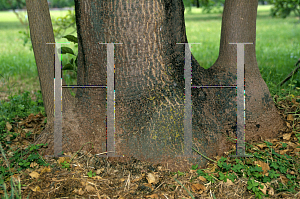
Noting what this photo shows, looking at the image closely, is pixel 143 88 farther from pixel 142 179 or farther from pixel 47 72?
pixel 47 72

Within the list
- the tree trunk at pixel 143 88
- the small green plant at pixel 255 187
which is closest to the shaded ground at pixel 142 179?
the small green plant at pixel 255 187

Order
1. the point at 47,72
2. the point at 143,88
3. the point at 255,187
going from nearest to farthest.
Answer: the point at 255,187 < the point at 143,88 < the point at 47,72

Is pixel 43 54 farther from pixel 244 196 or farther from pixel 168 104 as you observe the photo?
pixel 244 196

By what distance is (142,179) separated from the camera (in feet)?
7.98

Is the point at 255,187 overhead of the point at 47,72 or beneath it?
beneath

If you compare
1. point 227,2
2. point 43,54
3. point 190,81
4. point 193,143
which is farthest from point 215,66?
point 43,54

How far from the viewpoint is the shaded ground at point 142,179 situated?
7.49 ft

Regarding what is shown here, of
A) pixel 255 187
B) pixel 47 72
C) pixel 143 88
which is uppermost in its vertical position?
pixel 47 72

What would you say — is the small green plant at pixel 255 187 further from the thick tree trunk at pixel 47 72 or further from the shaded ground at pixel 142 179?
the thick tree trunk at pixel 47 72

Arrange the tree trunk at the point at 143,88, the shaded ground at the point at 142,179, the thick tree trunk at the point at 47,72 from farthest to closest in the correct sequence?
the thick tree trunk at the point at 47,72, the tree trunk at the point at 143,88, the shaded ground at the point at 142,179

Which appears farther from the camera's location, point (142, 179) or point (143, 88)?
point (143, 88)

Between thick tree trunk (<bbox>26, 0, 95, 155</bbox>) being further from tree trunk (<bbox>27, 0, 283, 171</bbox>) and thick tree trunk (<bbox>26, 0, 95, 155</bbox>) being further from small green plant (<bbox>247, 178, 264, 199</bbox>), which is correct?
small green plant (<bbox>247, 178, 264, 199</bbox>)

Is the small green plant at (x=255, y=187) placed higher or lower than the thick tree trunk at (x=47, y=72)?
lower

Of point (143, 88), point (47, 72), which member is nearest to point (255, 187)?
point (143, 88)
